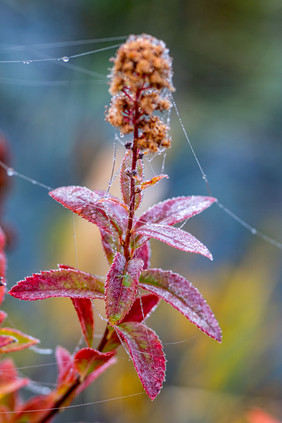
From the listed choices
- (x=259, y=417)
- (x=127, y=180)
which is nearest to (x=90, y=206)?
(x=127, y=180)

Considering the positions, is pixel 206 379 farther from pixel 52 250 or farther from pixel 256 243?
pixel 52 250

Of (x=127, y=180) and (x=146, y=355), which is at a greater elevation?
(x=127, y=180)

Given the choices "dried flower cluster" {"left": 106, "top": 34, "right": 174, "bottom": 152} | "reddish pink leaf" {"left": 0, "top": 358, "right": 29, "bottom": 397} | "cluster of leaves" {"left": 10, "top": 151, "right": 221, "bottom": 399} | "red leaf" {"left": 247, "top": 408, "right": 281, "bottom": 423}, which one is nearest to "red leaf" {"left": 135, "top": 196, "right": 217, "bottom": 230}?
"cluster of leaves" {"left": 10, "top": 151, "right": 221, "bottom": 399}

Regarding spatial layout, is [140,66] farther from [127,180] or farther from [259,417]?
[259,417]


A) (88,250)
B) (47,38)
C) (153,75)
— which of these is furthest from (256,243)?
(47,38)

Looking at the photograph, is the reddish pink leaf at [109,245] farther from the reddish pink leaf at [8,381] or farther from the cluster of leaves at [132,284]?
the reddish pink leaf at [8,381]

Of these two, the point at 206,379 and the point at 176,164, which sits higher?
the point at 176,164

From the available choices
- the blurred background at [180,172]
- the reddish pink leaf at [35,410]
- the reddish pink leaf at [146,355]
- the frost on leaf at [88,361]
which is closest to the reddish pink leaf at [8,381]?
the reddish pink leaf at [35,410]

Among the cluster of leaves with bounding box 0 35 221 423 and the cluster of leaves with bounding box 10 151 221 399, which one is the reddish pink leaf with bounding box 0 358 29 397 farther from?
the cluster of leaves with bounding box 10 151 221 399
